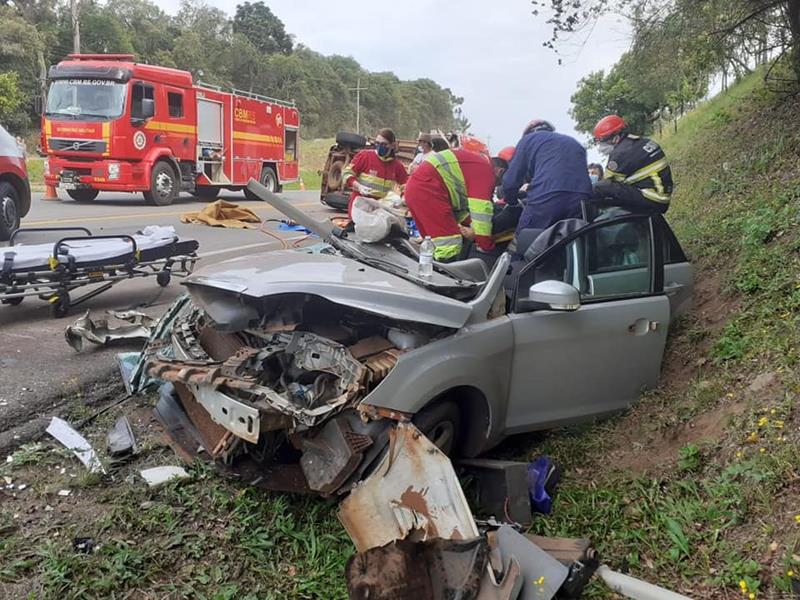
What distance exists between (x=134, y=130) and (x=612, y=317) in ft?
43.7

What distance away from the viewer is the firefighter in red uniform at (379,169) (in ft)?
29.3

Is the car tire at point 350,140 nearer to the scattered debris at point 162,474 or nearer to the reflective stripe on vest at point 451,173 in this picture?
the reflective stripe on vest at point 451,173

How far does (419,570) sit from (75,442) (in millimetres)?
2088

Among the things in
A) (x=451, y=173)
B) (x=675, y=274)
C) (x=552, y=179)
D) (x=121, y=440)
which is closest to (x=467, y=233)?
(x=451, y=173)

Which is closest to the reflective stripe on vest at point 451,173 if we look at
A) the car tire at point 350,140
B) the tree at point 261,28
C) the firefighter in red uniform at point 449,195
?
the firefighter in red uniform at point 449,195

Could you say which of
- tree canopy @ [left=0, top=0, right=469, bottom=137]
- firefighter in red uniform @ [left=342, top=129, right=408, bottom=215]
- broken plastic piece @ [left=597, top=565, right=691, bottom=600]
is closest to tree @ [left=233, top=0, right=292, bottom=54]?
tree canopy @ [left=0, top=0, right=469, bottom=137]

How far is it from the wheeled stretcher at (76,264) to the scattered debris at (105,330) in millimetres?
569

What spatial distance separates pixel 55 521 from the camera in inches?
116

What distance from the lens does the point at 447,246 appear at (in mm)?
4934

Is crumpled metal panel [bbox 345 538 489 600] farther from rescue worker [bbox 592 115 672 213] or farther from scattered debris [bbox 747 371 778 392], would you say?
rescue worker [bbox 592 115 672 213]

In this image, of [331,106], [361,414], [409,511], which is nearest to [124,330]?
[361,414]

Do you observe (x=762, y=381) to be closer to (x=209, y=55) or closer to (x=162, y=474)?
(x=162, y=474)

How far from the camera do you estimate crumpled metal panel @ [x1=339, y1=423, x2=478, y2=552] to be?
2.53 m

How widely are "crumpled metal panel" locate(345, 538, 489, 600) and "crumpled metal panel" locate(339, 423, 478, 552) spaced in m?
0.05
